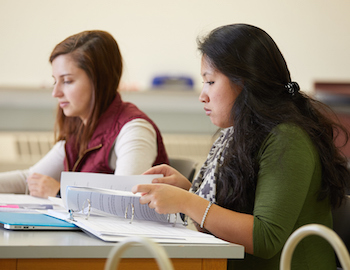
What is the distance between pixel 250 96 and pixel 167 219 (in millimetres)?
353

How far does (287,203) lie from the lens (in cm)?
105

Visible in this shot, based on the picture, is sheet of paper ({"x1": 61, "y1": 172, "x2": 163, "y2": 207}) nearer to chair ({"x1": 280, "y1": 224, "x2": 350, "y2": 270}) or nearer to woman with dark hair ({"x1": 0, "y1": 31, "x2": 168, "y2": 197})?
woman with dark hair ({"x1": 0, "y1": 31, "x2": 168, "y2": 197})

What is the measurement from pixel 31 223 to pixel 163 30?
276 cm

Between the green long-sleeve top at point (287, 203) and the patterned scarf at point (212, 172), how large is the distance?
0.43ft

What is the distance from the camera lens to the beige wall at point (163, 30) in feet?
11.2

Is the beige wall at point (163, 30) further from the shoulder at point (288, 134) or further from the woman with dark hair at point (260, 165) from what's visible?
the shoulder at point (288, 134)

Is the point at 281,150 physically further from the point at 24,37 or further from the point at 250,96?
the point at 24,37

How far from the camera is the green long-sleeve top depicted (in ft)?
3.42

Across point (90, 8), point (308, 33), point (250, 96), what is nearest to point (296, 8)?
point (308, 33)

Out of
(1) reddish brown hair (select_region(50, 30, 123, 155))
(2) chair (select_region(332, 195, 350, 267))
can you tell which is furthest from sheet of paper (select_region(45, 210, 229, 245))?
(1) reddish brown hair (select_region(50, 30, 123, 155))

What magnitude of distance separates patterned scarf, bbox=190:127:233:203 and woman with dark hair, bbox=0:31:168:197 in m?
0.39

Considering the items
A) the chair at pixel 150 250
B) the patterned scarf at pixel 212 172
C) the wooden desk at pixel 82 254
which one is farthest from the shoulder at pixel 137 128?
the chair at pixel 150 250

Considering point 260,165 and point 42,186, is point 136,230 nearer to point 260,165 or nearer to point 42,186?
point 260,165

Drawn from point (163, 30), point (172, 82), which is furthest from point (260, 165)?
point (163, 30)
